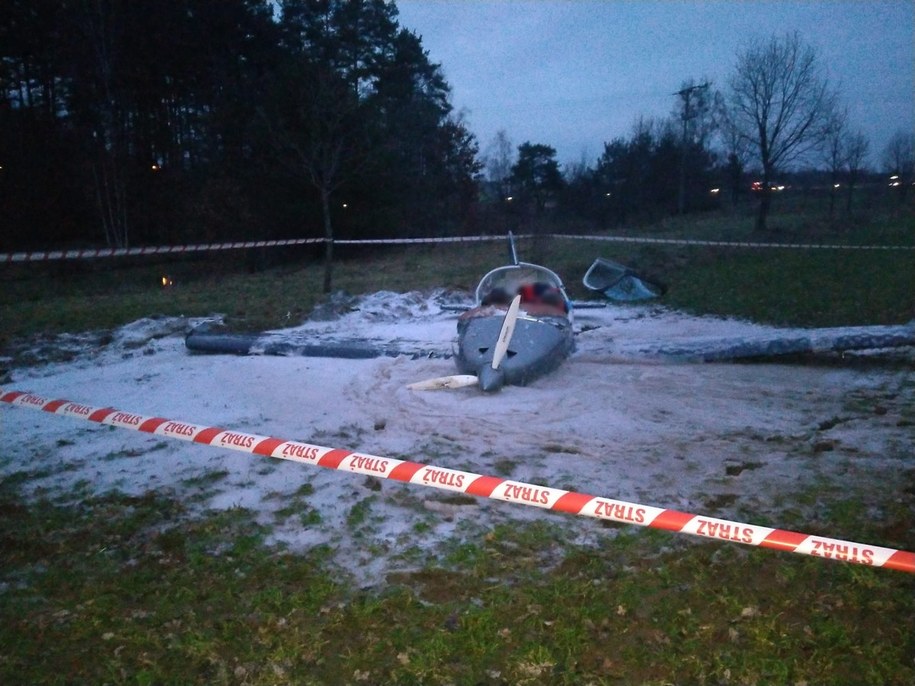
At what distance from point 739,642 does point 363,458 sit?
241 centimetres

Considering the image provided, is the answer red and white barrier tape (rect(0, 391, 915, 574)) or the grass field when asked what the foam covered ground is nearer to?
the grass field

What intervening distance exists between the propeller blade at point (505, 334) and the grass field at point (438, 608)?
3.60m

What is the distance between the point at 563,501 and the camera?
394 centimetres

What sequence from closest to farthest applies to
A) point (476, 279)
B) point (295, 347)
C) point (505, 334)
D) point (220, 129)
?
point (505, 334)
point (295, 347)
point (476, 279)
point (220, 129)

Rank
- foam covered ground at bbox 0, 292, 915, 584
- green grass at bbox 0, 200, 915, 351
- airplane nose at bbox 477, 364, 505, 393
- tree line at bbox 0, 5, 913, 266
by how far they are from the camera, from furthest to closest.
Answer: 1. tree line at bbox 0, 5, 913, 266
2. green grass at bbox 0, 200, 915, 351
3. airplane nose at bbox 477, 364, 505, 393
4. foam covered ground at bbox 0, 292, 915, 584

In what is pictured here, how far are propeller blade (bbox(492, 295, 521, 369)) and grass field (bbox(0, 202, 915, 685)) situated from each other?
11.8 ft

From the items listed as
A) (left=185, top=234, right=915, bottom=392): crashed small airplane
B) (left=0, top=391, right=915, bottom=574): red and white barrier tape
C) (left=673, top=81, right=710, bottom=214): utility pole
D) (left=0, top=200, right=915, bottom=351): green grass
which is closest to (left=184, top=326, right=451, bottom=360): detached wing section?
(left=185, top=234, right=915, bottom=392): crashed small airplane

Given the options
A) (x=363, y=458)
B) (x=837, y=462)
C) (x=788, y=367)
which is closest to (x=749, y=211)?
(x=788, y=367)

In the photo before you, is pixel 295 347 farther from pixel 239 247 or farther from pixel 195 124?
pixel 195 124

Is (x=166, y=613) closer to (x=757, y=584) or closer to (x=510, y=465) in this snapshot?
(x=510, y=465)

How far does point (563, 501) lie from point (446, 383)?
168 inches

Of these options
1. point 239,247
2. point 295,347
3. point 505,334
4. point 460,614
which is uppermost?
point 239,247

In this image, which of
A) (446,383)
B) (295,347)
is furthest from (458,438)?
(295,347)

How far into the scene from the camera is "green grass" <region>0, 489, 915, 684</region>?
11.2ft
